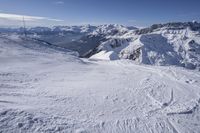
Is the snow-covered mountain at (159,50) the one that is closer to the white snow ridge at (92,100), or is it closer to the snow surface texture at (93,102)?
the white snow ridge at (92,100)

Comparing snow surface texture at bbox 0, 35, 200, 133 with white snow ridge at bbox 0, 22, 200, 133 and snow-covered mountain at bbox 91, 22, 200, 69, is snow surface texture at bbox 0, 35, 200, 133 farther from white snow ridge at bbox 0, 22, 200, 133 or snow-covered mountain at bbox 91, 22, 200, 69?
snow-covered mountain at bbox 91, 22, 200, 69

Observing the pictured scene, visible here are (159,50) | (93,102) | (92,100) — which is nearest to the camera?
(93,102)

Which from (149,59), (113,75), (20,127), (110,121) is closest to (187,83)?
(113,75)

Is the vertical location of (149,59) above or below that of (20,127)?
Result: below

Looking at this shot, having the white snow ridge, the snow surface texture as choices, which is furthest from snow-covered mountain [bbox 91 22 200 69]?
the snow surface texture

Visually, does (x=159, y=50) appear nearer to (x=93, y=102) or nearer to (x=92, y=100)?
(x=92, y=100)

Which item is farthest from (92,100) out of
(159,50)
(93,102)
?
(159,50)

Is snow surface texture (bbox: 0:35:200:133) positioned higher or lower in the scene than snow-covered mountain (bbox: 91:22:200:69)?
higher

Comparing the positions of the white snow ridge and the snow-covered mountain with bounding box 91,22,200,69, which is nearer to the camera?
the white snow ridge

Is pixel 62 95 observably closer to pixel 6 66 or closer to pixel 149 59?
pixel 6 66
